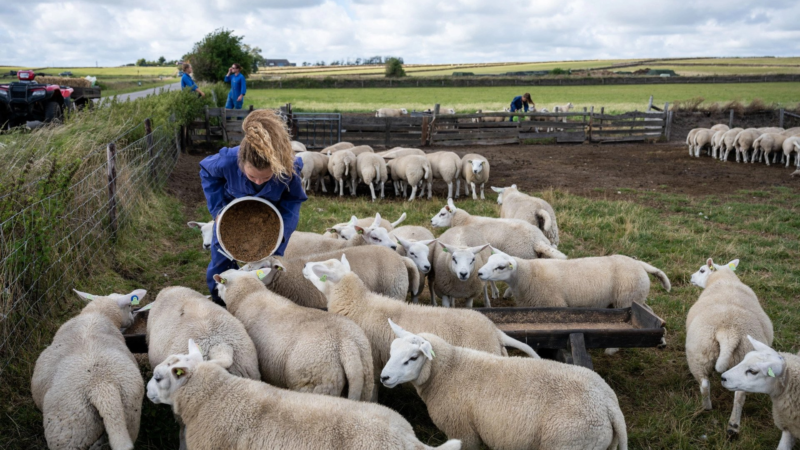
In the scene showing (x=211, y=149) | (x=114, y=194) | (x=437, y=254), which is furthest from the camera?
(x=211, y=149)

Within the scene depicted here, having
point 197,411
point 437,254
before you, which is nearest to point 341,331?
point 197,411

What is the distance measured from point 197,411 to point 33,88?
13.5 meters

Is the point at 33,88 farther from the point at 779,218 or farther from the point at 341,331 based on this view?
the point at 779,218

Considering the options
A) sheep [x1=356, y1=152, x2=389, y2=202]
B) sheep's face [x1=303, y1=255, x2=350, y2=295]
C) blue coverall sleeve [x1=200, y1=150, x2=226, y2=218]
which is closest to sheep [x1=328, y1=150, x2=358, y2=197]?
sheep [x1=356, y1=152, x2=389, y2=202]

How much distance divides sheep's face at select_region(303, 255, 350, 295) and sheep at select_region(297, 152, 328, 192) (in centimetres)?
765

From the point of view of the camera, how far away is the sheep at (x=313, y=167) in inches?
489

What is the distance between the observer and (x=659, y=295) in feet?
22.6

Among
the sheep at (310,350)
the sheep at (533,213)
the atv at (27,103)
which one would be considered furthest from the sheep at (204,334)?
the atv at (27,103)

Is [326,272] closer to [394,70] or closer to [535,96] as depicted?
[535,96]

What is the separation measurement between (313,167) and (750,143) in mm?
14101

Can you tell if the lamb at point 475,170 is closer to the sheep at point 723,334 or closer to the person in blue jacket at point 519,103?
the sheep at point 723,334

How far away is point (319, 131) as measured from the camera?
1872cm

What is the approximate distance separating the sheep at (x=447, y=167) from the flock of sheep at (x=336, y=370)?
6872mm

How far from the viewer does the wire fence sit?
4.72 meters
